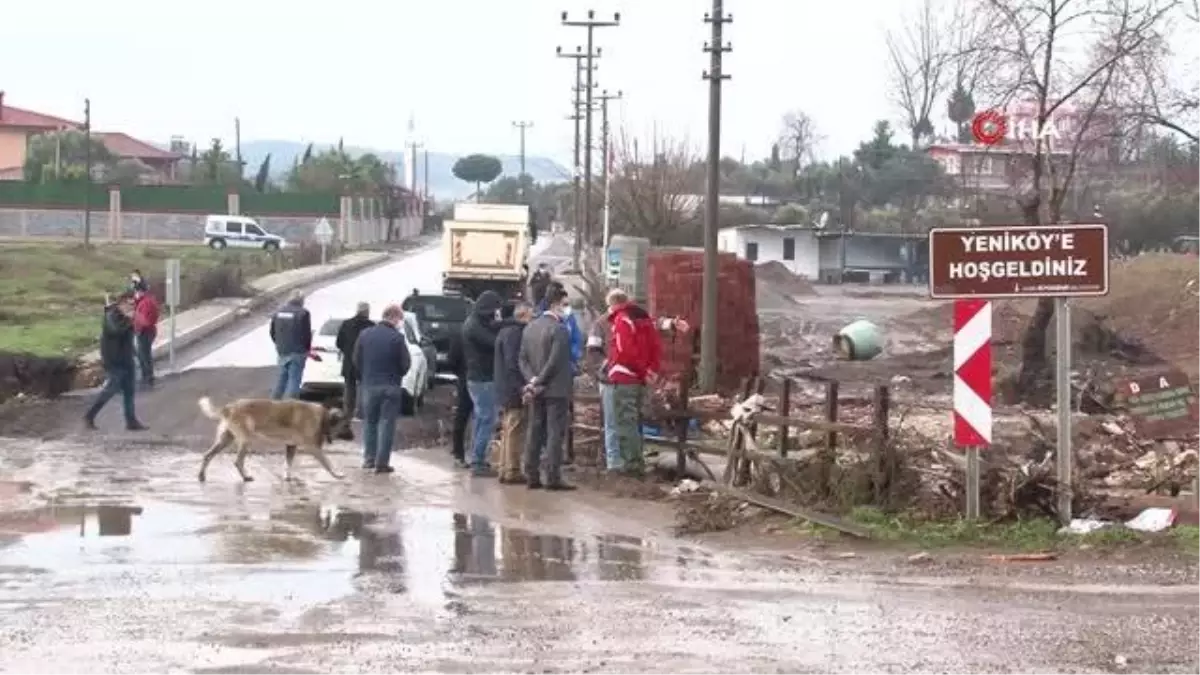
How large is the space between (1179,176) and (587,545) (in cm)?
2715

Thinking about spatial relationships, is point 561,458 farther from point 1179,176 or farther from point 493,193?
point 493,193

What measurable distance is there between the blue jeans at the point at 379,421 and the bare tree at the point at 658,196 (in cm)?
3877

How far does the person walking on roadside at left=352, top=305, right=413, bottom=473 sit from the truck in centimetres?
2309

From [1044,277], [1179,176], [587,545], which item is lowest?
[587,545]

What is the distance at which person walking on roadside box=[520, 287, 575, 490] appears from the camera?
1481cm

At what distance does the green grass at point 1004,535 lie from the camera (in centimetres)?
1130

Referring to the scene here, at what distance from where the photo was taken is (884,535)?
465 inches

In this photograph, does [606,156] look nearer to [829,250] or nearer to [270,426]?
[829,250]

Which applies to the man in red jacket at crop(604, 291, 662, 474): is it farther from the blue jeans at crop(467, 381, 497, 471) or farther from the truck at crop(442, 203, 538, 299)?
the truck at crop(442, 203, 538, 299)

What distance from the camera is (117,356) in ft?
65.8

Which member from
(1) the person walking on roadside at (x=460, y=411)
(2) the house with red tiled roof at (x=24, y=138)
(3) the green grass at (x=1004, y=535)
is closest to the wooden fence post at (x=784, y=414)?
(3) the green grass at (x=1004, y=535)

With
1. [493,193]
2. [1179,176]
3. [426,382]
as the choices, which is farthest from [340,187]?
[426,382]

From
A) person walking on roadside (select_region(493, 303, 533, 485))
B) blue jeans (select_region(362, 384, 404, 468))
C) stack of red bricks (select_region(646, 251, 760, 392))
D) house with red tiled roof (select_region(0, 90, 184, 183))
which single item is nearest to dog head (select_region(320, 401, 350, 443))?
blue jeans (select_region(362, 384, 404, 468))

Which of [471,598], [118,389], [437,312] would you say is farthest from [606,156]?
[471,598]
